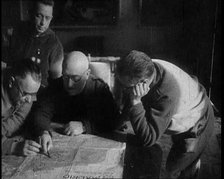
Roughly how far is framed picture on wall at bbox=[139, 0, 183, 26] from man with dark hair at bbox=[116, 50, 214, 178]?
101mm

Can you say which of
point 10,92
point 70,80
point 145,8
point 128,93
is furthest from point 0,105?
point 145,8

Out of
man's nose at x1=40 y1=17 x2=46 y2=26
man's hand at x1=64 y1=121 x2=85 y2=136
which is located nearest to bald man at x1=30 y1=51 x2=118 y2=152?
man's hand at x1=64 y1=121 x2=85 y2=136

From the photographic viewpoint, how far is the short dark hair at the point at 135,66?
0.79 metres

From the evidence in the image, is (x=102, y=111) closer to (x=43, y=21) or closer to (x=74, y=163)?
(x=74, y=163)

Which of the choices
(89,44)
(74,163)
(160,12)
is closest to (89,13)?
(89,44)

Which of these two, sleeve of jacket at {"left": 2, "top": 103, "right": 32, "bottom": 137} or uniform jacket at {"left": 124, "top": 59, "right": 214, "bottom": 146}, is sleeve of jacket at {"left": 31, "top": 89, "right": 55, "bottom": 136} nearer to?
sleeve of jacket at {"left": 2, "top": 103, "right": 32, "bottom": 137}

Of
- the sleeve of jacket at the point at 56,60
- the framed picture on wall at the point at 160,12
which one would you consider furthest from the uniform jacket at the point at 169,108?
the sleeve of jacket at the point at 56,60

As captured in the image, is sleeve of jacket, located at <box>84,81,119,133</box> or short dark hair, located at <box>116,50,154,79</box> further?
sleeve of jacket, located at <box>84,81,119,133</box>

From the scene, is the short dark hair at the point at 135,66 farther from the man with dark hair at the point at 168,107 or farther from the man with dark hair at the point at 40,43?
the man with dark hair at the point at 40,43

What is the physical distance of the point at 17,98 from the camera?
83 centimetres

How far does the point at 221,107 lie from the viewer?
3.08 ft

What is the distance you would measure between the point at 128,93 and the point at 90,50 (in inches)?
6.7

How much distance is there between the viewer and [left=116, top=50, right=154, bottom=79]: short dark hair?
0.79 metres

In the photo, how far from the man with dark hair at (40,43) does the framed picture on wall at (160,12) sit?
0.24 meters
